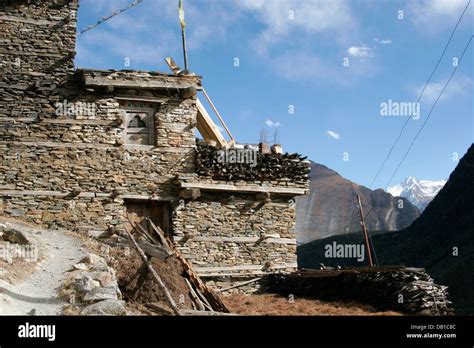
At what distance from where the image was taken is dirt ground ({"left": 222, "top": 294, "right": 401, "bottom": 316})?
50.5ft

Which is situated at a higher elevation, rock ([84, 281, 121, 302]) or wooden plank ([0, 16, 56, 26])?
wooden plank ([0, 16, 56, 26])

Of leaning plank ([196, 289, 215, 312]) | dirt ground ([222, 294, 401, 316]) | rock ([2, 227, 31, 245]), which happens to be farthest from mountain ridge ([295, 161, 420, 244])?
rock ([2, 227, 31, 245])

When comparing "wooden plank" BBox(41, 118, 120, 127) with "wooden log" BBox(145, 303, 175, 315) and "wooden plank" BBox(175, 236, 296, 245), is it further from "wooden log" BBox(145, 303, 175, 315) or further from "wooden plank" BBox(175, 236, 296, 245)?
"wooden log" BBox(145, 303, 175, 315)

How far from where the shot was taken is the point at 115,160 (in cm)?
1817

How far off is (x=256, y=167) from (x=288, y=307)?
215 inches

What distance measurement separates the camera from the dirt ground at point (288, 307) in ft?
50.5

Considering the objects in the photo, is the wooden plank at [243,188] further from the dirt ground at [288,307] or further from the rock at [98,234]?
the dirt ground at [288,307]

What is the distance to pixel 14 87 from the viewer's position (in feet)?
58.2

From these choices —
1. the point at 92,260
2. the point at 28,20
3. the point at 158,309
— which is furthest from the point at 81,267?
the point at 28,20

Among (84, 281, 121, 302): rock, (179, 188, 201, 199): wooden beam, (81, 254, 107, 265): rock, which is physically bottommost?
(84, 281, 121, 302): rock

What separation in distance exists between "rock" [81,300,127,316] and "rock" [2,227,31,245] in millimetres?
3968

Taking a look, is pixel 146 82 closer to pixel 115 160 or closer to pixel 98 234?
pixel 115 160
